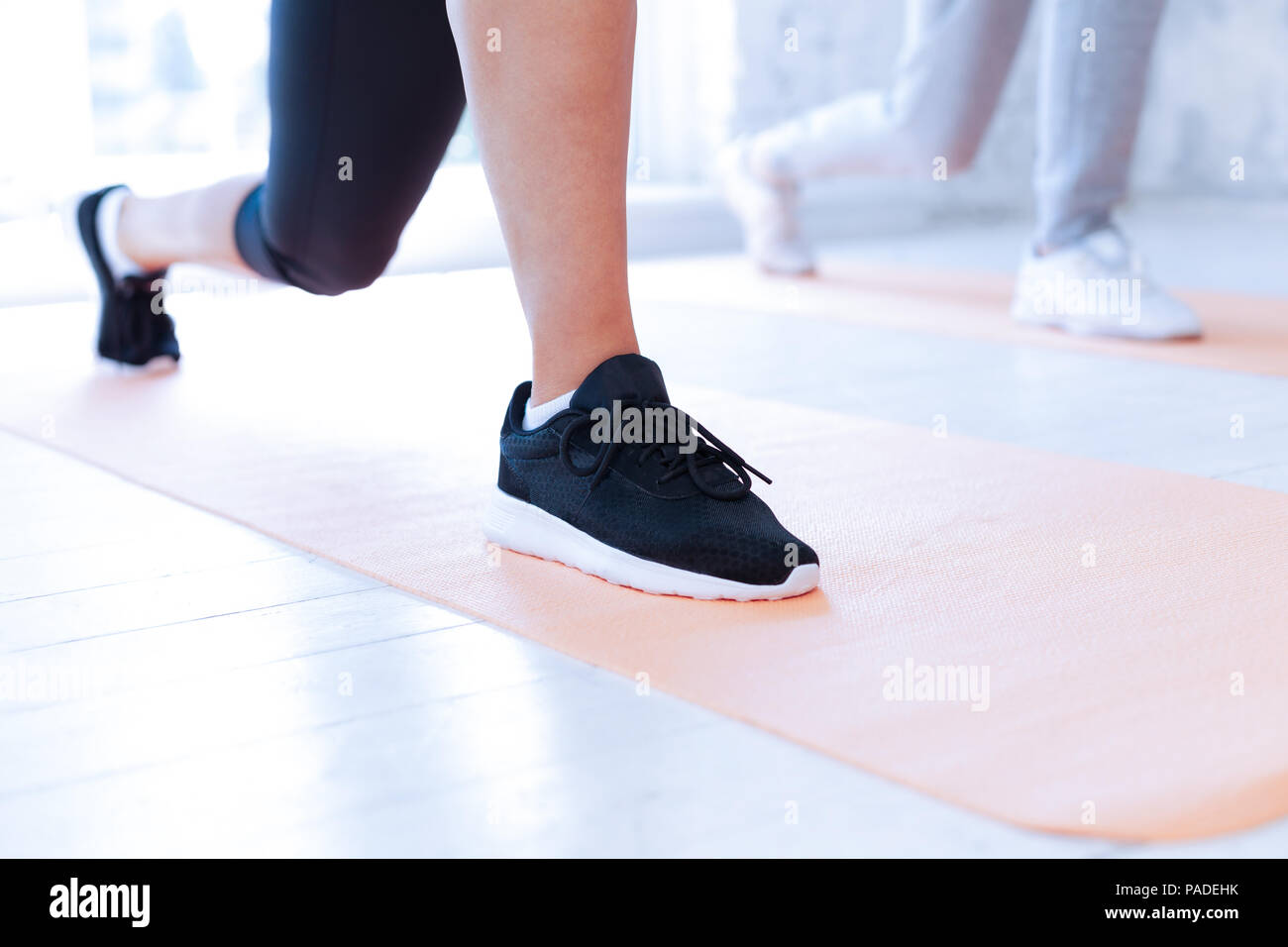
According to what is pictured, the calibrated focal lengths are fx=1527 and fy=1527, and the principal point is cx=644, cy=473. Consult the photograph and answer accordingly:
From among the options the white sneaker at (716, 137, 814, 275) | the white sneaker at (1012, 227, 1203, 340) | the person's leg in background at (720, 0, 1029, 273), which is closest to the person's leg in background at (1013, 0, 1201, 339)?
the white sneaker at (1012, 227, 1203, 340)

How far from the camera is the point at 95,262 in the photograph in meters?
2.08

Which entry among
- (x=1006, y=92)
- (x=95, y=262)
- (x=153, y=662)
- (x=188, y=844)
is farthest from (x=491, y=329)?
(x=1006, y=92)

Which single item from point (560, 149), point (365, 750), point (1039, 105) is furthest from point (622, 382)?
point (1039, 105)

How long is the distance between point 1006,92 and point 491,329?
3.10 m

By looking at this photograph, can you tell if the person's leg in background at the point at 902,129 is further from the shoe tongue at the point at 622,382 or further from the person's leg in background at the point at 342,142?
the shoe tongue at the point at 622,382

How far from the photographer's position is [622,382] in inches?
45.5

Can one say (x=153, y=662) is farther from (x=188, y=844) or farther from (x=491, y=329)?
(x=491, y=329)

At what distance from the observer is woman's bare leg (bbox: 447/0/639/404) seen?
1122 mm

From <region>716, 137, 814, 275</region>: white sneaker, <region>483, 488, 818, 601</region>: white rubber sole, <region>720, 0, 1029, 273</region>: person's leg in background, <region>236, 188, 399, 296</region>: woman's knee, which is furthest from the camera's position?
<region>716, 137, 814, 275</region>: white sneaker

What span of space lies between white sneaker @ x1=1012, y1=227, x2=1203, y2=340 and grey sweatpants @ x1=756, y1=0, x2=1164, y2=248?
5 cm

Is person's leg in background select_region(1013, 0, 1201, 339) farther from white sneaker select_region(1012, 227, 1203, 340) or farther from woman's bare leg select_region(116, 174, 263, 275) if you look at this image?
woman's bare leg select_region(116, 174, 263, 275)

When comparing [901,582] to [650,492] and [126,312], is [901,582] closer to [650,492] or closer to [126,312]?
[650,492]

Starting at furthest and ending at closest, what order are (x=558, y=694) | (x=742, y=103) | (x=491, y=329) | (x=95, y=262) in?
1. (x=742, y=103)
2. (x=491, y=329)
3. (x=95, y=262)
4. (x=558, y=694)
